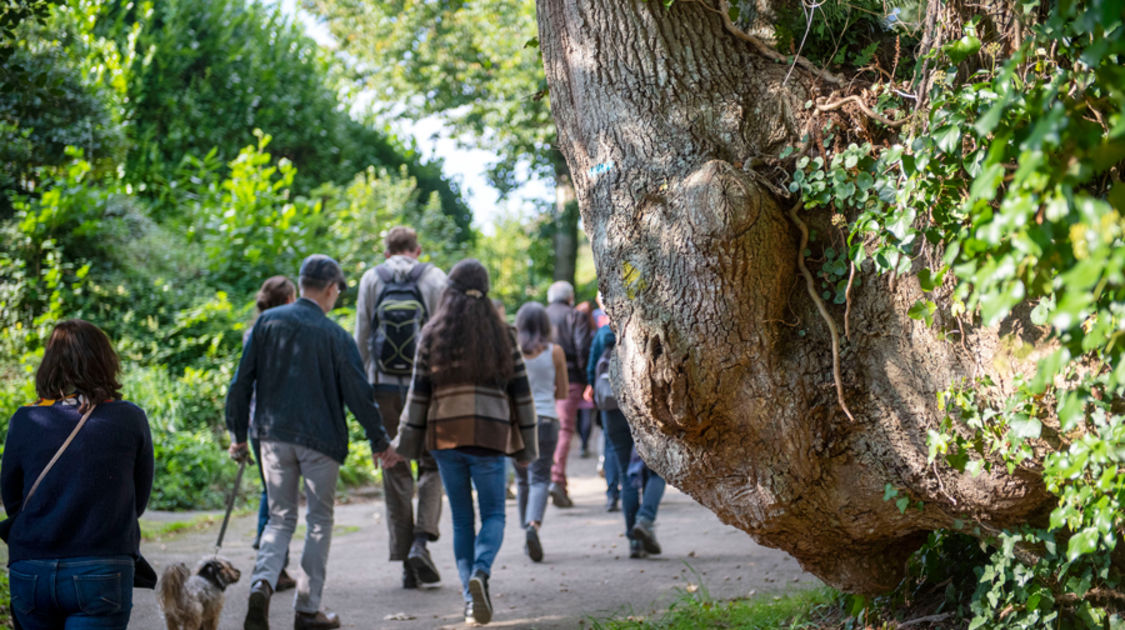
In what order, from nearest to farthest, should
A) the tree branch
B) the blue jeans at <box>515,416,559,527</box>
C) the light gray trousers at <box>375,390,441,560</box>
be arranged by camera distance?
1. the tree branch
2. the light gray trousers at <box>375,390,441,560</box>
3. the blue jeans at <box>515,416,559,527</box>

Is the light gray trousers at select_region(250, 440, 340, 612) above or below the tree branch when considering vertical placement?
below

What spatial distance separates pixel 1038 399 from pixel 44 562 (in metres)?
3.61

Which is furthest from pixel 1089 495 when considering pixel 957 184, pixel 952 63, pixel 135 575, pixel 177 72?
pixel 177 72

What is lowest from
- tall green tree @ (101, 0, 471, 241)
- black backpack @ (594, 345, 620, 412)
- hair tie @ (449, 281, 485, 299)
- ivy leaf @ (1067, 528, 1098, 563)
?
black backpack @ (594, 345, 620, 412)

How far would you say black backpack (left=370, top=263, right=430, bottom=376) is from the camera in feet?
22.9

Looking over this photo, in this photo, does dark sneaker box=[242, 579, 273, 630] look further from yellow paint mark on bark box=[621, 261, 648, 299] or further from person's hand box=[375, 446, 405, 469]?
yellow paint mark on bark box=[621, 261, 648, 299]

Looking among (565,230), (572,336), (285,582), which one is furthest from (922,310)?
(565,230)

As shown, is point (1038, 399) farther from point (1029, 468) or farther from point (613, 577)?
point (613, 577)

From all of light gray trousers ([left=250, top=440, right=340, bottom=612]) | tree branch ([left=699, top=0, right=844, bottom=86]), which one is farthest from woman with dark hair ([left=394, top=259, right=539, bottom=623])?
tree branch ([left=699, top=0, right=844, bottom=86])

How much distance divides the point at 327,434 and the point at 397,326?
142cm

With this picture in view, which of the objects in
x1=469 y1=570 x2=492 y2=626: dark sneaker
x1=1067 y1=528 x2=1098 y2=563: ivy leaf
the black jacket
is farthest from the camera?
the black jacket

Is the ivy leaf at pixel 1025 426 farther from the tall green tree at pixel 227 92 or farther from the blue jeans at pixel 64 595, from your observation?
the tall green tree at pixel 227 92

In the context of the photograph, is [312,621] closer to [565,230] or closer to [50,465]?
[50,465]

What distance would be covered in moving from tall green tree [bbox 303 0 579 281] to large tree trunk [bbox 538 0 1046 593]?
14713mm
